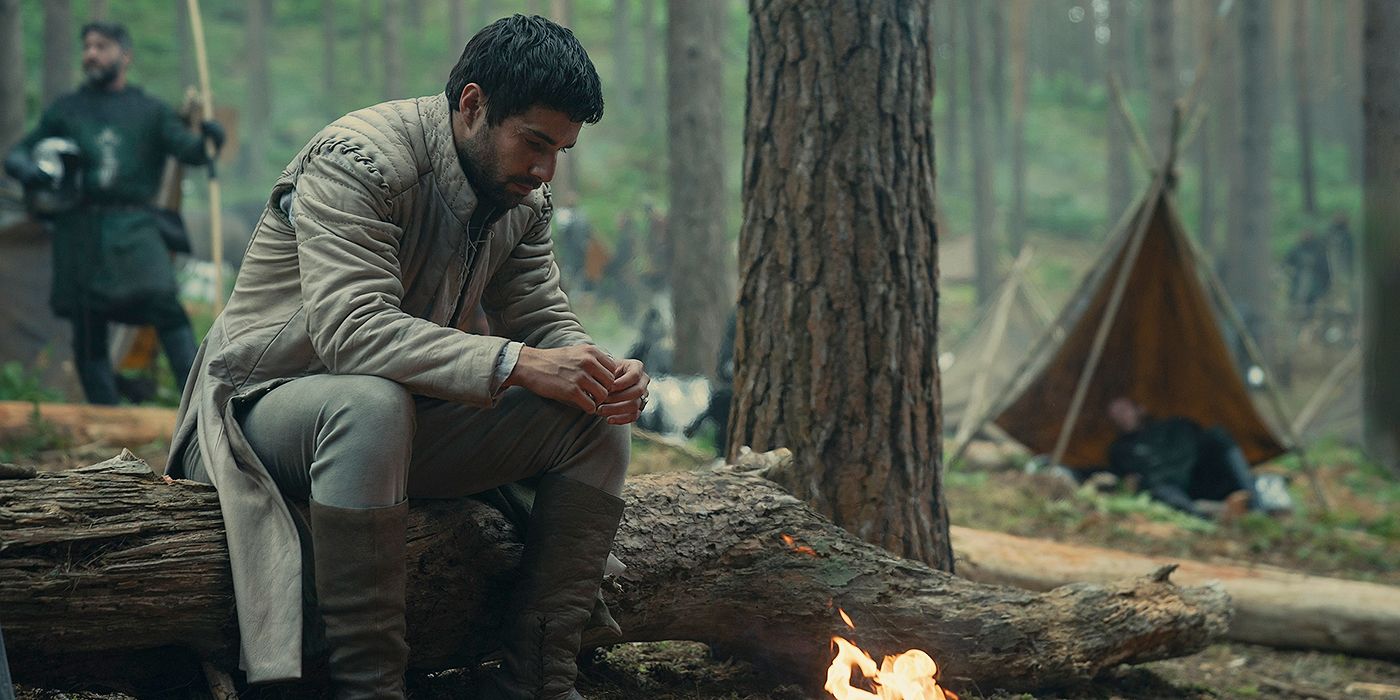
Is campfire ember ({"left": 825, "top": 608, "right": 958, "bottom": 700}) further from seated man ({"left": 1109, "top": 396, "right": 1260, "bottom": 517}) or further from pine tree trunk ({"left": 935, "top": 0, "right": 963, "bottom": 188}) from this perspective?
pine tree trunk ({"left": 935, "top": 0, "right": 963, "bottom": 188})

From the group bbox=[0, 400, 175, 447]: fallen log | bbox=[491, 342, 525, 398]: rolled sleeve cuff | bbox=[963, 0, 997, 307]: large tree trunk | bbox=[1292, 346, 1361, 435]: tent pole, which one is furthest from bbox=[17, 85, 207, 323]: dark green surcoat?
bbox=[963, 0, 997, 307]: large tree trunk

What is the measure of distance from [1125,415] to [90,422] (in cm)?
660

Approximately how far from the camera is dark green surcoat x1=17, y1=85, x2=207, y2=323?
643cm

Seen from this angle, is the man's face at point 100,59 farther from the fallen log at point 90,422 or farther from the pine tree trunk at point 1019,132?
the pine tree trunk at point 1019,132

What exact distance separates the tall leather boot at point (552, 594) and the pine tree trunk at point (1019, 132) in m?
22.8

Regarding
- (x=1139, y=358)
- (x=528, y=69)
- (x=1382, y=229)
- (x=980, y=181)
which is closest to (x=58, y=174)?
(x=528, y=69)

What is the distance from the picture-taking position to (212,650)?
2490mm

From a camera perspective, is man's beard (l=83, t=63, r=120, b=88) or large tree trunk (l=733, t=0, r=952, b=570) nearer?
large tree trunk (l=733, t=0, r=952, b=570)

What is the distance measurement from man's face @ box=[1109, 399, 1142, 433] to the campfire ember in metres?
5.57

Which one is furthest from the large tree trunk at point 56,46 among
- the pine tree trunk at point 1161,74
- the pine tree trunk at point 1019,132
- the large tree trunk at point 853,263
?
the pine tree trunk at point 1019,132

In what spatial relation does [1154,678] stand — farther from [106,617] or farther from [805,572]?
[106,617]

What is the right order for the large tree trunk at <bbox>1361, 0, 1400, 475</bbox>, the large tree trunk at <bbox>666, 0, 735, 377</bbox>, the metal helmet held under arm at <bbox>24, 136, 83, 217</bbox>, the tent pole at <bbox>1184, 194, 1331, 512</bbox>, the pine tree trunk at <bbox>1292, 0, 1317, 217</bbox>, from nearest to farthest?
the metal helmet held under arm at <bbox>24, 136, 83, 217</bbox> < the tent pole at <bbox>1184, 194, 1331, 512</bbox> < the large tree trunk at <bbox>1361, 0, 1400, 475</bbox> < the large tree trunk at <bbox>666, 0, 735, 377</bbox> < the pine tree trunk at <bbox>1292, 0, 1317, 217</bbox>

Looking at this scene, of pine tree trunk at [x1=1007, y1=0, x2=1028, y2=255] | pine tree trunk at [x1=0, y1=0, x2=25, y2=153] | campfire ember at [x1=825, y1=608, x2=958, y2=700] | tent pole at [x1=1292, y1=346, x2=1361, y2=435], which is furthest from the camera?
pine tree trunk at [x1=1007, y1=0, x2=1028, y2=255]

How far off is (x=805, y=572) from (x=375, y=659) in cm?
136
